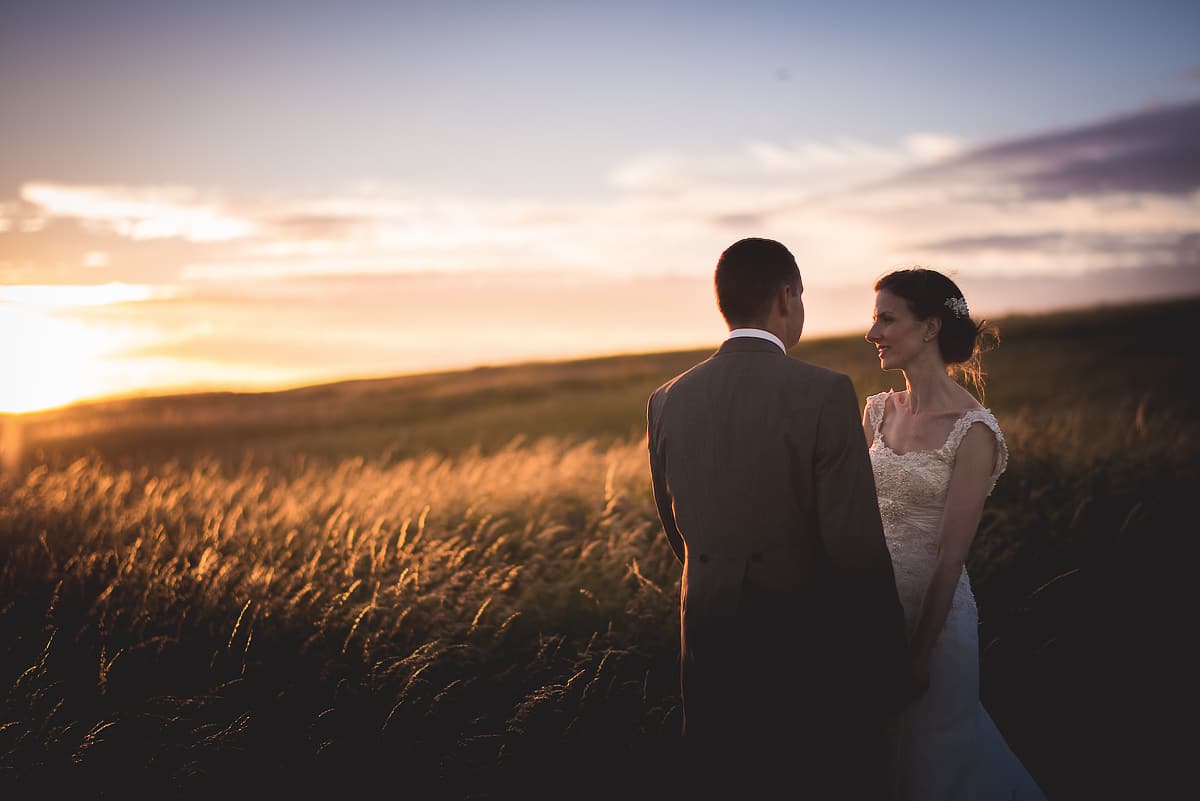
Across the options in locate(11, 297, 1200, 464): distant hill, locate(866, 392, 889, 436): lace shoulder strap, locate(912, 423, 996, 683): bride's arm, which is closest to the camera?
locate(912, 423, 996, 683): bride's arm

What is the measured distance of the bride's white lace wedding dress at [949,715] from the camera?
10.6ft

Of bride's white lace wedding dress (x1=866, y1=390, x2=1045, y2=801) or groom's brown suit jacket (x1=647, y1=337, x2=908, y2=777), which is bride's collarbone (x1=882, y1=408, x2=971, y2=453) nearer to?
→ bride's white lace wedding dress (x1=866, y1=390, x2=1045, y2=801)

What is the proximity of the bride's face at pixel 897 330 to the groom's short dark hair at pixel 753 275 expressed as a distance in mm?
1120

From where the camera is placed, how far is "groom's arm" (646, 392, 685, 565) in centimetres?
299

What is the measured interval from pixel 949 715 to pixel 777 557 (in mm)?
1460

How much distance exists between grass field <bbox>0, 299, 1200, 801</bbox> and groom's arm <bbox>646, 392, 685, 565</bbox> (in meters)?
1.65

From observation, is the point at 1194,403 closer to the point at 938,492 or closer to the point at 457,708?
the point at 938,492

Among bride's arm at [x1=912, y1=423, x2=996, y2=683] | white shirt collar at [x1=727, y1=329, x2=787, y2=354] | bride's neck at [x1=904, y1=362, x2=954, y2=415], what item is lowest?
bride's arm at [x1=912, y1=423, x2=996, y2=683]

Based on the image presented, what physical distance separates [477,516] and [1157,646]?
19.8 ft

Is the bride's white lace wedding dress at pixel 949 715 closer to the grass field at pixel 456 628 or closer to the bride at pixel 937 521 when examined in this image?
the bride at pixel 937 521

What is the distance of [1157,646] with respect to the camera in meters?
5.62

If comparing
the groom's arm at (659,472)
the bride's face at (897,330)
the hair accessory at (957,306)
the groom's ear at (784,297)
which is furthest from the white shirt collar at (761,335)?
the hair accessory at (957,306)

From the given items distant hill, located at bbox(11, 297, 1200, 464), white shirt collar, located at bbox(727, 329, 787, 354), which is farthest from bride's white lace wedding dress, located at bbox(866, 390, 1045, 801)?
distant hill, located at bbox(11, 297, 1200, 464)

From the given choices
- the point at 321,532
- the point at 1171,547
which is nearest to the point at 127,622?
the point at 321,532
